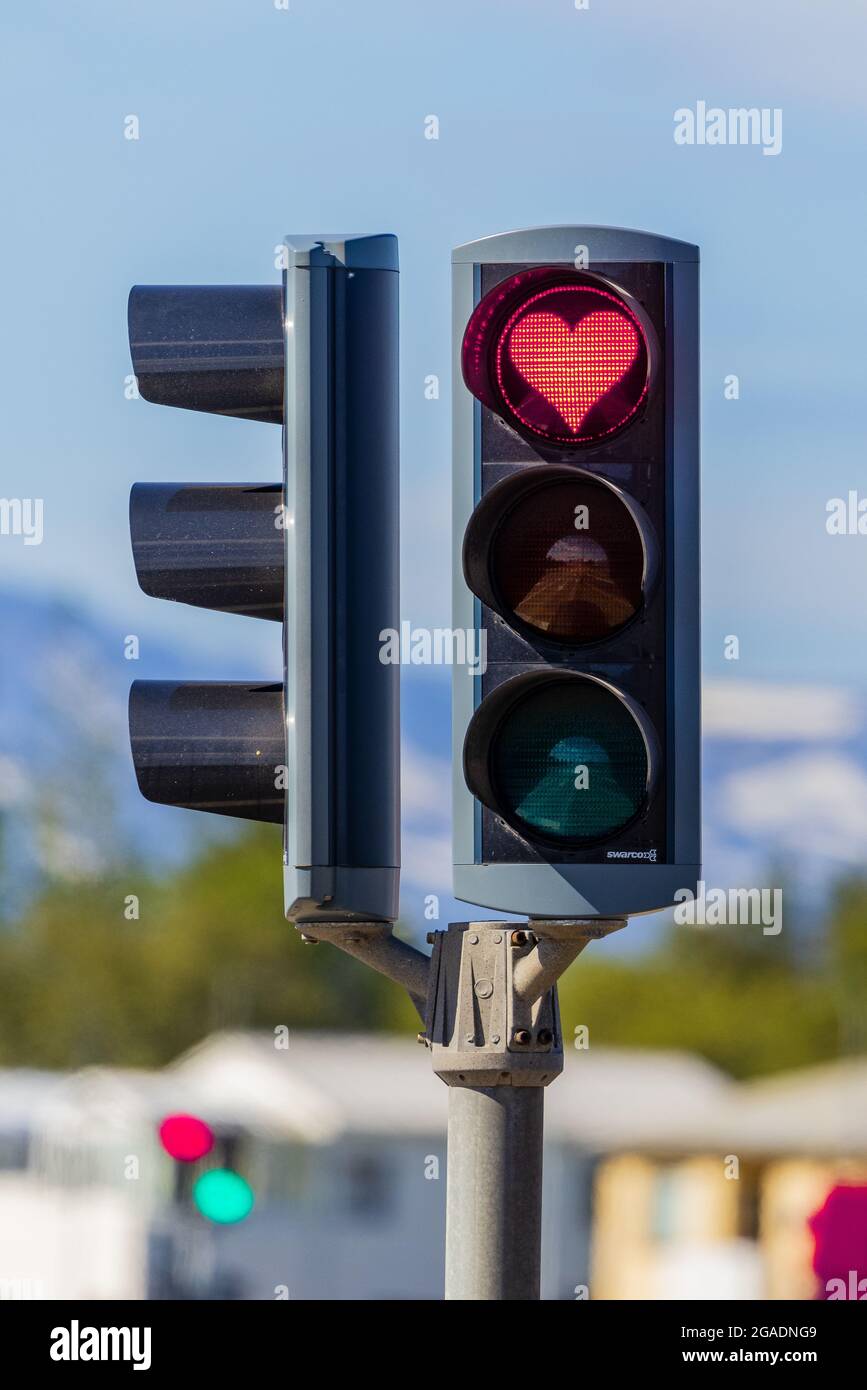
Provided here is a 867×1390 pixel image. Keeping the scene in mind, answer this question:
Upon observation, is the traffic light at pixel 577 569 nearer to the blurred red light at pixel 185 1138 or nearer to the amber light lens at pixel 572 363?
the amber light lens at pixel 572 363

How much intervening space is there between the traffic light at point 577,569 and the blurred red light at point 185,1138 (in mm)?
679

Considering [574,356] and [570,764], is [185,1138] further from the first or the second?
[574,356]

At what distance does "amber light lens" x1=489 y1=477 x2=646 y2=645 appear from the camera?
309 centimetres

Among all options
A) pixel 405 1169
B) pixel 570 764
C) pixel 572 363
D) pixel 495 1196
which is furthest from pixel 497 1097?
pixel 405 1169

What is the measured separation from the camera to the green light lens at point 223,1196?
3.25 meters

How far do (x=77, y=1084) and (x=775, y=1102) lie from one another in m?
8.58

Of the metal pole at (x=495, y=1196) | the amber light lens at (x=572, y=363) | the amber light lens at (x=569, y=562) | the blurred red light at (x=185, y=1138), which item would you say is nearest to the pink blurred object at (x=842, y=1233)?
the metal pole at (x=495, y=1196)

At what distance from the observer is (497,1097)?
3.25 m

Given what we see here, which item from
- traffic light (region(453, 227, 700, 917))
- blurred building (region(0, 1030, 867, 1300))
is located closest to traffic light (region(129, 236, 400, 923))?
traffic light (region(453, 227, 700, 917))

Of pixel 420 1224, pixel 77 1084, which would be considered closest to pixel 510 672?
pixel 420 1224

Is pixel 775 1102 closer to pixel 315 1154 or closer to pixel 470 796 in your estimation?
pixel 315 1154

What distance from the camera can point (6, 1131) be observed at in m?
24.2

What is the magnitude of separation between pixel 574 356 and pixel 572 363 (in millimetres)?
11
